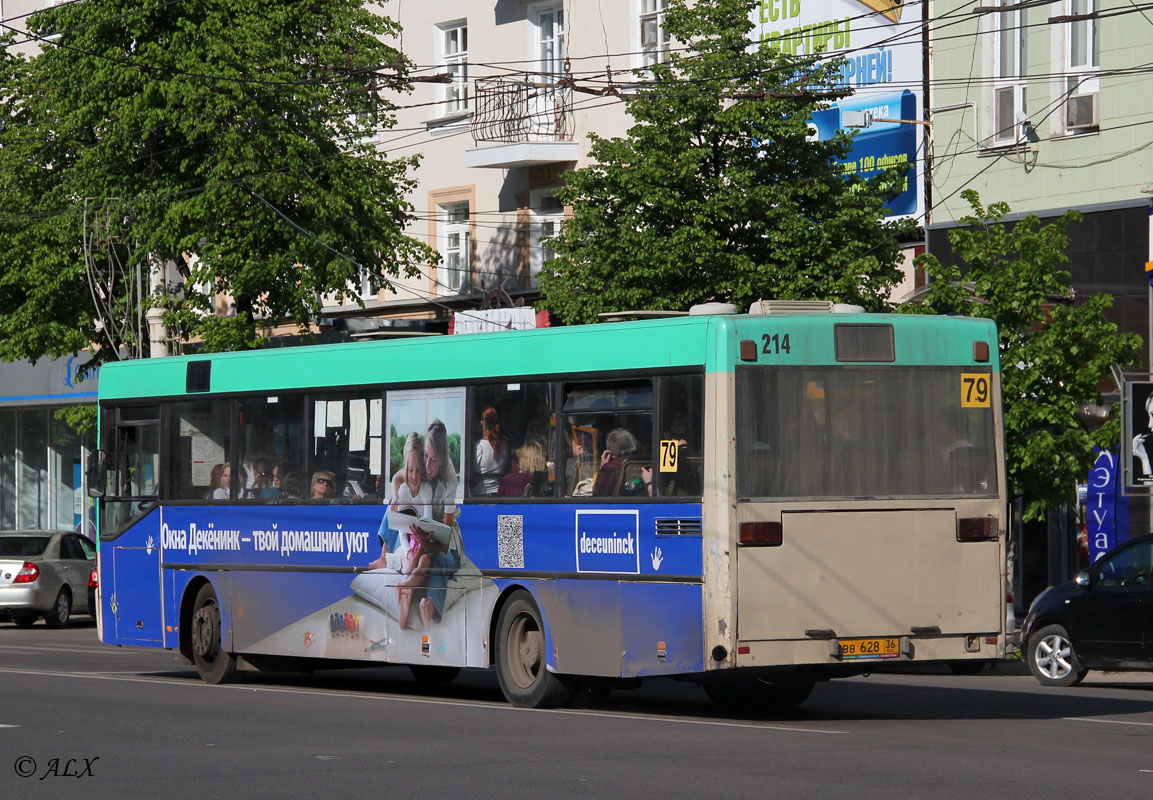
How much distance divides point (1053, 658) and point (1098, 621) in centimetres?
81

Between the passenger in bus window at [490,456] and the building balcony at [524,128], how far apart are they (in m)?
18.1

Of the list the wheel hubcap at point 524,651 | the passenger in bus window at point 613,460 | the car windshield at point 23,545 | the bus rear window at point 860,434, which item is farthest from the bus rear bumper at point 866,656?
the car windshield at point 23,545

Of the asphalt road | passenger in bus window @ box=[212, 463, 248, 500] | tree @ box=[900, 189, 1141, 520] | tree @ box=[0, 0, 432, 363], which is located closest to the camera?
the asphalt road

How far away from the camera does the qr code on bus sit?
47.9ft

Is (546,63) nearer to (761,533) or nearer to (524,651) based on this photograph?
(524,651)

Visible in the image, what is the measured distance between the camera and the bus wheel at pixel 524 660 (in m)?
14.4

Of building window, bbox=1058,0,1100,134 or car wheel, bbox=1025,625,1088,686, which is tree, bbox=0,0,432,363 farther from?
car wheel, bbox=1025,625,1088,686

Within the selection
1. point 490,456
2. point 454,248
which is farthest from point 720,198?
point 454,248

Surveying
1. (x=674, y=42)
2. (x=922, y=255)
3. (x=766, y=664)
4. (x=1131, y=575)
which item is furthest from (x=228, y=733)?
(x=674, y=42)

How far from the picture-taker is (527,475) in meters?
14.6

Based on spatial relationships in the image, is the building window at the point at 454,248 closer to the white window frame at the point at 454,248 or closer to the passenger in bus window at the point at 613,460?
the white window frame at the point at 454,248

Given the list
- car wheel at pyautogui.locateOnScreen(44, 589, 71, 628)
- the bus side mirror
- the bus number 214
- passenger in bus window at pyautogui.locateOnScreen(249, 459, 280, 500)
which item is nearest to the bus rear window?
the bus number 214

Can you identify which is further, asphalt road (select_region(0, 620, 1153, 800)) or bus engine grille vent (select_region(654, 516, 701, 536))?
bus engine grille vent (select_region(654, 516, 701, 536))

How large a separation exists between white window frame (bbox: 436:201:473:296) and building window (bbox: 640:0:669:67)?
16.7ft
